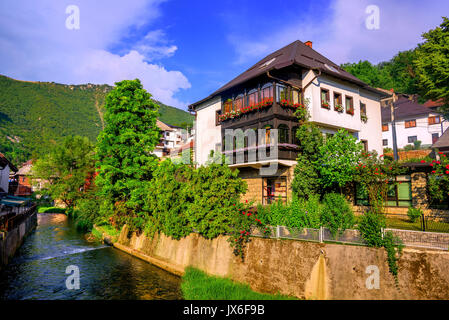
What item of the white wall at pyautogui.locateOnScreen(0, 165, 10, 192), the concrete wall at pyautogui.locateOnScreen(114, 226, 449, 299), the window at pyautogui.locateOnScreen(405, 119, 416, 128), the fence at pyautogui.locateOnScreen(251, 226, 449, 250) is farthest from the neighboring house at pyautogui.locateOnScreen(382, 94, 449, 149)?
the white wall at pyautogui.locateOnScreen(0, 165, 10, 192)

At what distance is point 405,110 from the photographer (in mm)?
47844

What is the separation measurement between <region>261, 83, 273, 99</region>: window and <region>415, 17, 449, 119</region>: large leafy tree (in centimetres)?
1648

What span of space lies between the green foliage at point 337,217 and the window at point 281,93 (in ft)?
34.9

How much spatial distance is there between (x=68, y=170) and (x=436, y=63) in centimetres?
5619

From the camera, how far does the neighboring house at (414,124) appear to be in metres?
43.4

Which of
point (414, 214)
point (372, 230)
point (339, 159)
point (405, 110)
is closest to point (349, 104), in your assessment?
point (339, 159)

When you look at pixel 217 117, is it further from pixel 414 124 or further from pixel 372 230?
pixel 414 124

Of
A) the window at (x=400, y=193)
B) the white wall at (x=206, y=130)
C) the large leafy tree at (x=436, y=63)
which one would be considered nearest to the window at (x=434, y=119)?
the large leafy tree at (x=436, y=63)

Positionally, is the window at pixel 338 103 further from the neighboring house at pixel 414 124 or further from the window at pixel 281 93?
the neighboring house at pixel 414 124

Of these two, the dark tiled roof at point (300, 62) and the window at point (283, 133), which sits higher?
the dark tiled roof at point (300, 62)

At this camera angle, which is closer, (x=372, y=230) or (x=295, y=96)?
(x=372, y=230)

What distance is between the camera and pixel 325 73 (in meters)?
23.4
